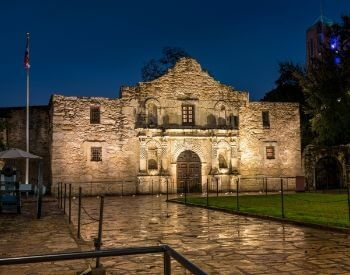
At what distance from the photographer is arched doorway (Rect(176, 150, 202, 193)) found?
28.9m

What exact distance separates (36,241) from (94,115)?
1983cm

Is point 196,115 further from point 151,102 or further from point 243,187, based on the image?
point 243,187

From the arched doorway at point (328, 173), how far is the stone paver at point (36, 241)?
21.7 meters

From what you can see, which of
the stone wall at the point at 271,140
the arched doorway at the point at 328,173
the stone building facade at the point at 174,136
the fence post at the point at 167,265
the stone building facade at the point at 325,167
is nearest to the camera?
the fence post at the point at 167,265

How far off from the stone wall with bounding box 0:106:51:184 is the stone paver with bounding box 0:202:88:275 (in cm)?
1564

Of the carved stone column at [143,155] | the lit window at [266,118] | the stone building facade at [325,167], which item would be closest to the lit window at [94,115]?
the carved stone column at [143,155]

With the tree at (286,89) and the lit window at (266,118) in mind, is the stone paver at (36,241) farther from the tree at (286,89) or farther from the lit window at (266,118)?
the tree at (286,89)

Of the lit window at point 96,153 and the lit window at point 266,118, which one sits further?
the lit window at point 266,118

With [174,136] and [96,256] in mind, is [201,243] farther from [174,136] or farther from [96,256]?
[174,136]

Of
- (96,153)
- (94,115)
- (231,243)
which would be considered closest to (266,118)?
(94,115)

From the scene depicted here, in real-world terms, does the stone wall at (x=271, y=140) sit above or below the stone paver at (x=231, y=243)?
above

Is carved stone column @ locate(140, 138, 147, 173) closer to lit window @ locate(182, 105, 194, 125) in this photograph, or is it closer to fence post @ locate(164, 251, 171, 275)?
lit window @ locate(182, 105, 194, 125)

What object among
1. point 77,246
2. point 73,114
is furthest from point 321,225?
point 73,114

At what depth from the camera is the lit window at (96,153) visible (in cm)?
2758
